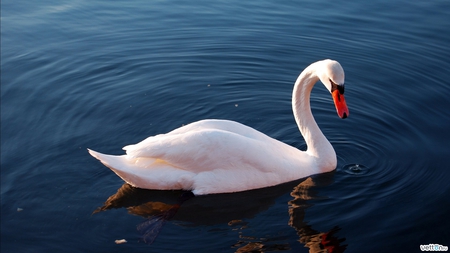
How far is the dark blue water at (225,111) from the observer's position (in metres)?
7.98

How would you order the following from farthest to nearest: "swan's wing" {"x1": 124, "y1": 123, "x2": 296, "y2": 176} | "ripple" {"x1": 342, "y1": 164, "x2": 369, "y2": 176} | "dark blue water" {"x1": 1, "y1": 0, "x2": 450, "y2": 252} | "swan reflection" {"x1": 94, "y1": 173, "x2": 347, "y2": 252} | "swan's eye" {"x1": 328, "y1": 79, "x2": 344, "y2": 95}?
"ripple" {"x1": 342, "y1": 164, "x2": 369, "y2": 176}, "swan's eye" {"x1": 328, "y1": 79, "x2": 344, "y2": 95}, "swan's wing" {"x1": 124, "y1": 123, "x2": 296, "y2": 176}, "dark blue water" {"x1": 1, "y1": 0, "x2": 450, "y2": 252}, "swan reflection" {"x1": 94, "y1": 173, "x2": 347, "y2": 252}

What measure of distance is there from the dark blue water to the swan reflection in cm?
3

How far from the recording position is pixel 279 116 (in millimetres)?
11211

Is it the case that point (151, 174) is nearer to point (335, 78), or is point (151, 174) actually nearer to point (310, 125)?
point (310, 125)

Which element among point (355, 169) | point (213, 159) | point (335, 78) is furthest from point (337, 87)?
point (213, 159)

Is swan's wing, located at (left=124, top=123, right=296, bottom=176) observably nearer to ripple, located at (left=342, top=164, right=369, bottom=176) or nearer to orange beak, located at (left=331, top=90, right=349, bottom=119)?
orange beak, located at (left=331, top=90, right=349, bottom=119)

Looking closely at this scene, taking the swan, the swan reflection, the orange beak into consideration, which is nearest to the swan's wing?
the swan

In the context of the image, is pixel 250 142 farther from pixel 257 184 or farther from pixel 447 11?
pixel 447 11

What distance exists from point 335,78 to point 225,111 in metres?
3.23

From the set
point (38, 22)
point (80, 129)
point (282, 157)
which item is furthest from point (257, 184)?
point (38, 22)

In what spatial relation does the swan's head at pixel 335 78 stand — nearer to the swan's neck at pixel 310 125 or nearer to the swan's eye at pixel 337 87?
the swan's eye at pixel 337 87

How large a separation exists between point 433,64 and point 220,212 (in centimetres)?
709

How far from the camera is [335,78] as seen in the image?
8641mm

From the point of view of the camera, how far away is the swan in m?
8.59
